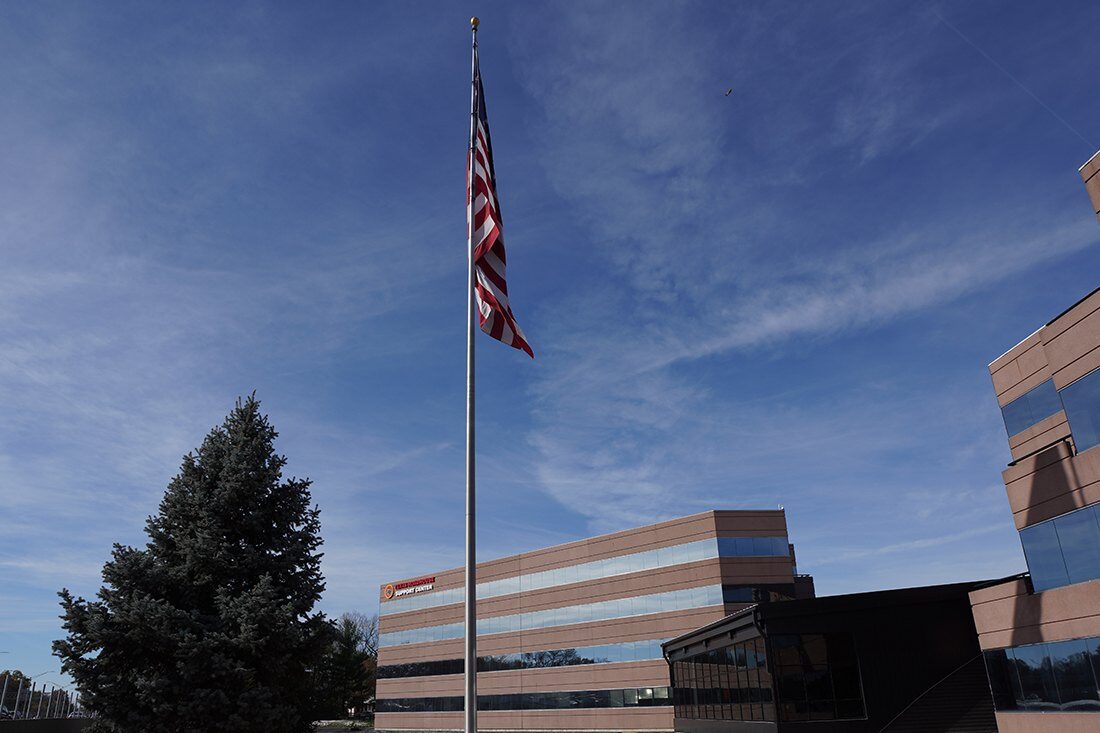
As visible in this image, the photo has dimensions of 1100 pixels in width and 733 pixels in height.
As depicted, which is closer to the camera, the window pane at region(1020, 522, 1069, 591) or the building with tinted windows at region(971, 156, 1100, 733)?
the building with tinted windows at region(971, 156, 1100, 733)

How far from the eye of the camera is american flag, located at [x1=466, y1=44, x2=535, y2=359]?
14719 millimetres

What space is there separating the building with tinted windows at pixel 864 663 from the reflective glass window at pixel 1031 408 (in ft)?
27.2

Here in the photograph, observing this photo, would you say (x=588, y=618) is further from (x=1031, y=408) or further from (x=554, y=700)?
(x=1031, y=408)

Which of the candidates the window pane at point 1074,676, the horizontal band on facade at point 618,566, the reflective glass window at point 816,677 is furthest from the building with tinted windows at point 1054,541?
the horizontal band on facade at point 618,566

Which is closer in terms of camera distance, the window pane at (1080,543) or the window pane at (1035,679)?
the window pane at (1080,543)

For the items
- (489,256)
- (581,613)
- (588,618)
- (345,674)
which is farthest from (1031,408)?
(345,674)

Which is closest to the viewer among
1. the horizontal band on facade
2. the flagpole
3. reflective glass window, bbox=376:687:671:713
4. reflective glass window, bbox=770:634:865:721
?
the flagpole

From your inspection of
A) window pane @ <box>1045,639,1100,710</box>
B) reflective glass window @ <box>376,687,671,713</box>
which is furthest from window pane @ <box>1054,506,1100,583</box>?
reflective glass window @ <box>376,687,671,713</box>

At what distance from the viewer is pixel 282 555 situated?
23500 millimetres

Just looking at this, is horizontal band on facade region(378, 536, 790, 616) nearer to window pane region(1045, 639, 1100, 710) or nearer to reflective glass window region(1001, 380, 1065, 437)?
reflective glass window region(1001, 380, 1065, 437)

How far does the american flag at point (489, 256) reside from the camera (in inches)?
579

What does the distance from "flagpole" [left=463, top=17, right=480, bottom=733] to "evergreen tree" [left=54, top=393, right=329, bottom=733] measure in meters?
9.61

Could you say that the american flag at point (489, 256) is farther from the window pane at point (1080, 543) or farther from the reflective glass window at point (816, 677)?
the reflective glass window at point (816, 677)

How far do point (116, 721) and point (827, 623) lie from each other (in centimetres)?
2795
